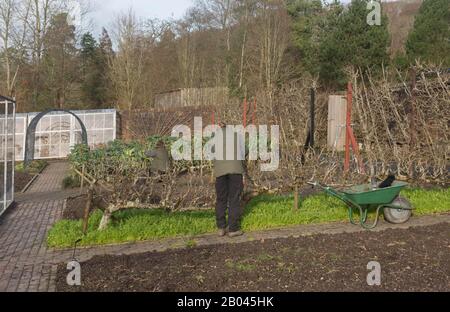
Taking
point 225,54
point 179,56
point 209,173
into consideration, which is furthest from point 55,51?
point 209,173

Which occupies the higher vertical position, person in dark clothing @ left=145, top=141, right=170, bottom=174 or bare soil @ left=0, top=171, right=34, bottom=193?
person in dark clothing @ left=145, top=141, right=170, bottom=174

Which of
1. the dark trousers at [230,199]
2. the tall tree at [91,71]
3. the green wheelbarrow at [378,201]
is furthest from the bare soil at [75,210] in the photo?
the tall tree at [91,71]

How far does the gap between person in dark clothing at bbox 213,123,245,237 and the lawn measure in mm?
393

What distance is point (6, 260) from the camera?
575 centimetres

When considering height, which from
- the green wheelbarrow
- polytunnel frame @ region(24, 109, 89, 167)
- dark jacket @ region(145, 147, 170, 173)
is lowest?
the green wheelbarrow

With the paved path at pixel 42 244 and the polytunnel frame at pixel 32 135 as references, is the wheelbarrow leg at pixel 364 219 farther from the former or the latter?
the polytunnel frame at pixel 32 135

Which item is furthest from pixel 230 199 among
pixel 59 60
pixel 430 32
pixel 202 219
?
pixel 59 60

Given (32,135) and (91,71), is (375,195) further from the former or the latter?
(91,71)

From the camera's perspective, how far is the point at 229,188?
6.64 metres

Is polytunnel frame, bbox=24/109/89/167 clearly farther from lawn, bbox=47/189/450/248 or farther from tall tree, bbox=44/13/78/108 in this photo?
lawn, bbox=47/189/450/248

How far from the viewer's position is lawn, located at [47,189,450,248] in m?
6.51

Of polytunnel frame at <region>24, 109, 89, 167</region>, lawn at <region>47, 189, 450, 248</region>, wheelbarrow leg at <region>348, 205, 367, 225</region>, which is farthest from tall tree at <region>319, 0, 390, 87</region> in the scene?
wheelbarrow leg at <region>348, 205, 367, 225</region>

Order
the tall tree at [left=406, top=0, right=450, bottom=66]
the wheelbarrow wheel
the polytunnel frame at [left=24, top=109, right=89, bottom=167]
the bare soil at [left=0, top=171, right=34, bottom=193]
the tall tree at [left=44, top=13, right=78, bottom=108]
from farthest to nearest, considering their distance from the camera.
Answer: the tall tree at [left=44, top=13, right=78, bottom=108], the tall tree at [left=406, top=0, right=450, bottom=66], the polytunnel frame at [left=24, top=109, right=89, bottom=167], the bare soil at [left=0, top=171, right=34, bottom=193], the wheelbarrow wheel
